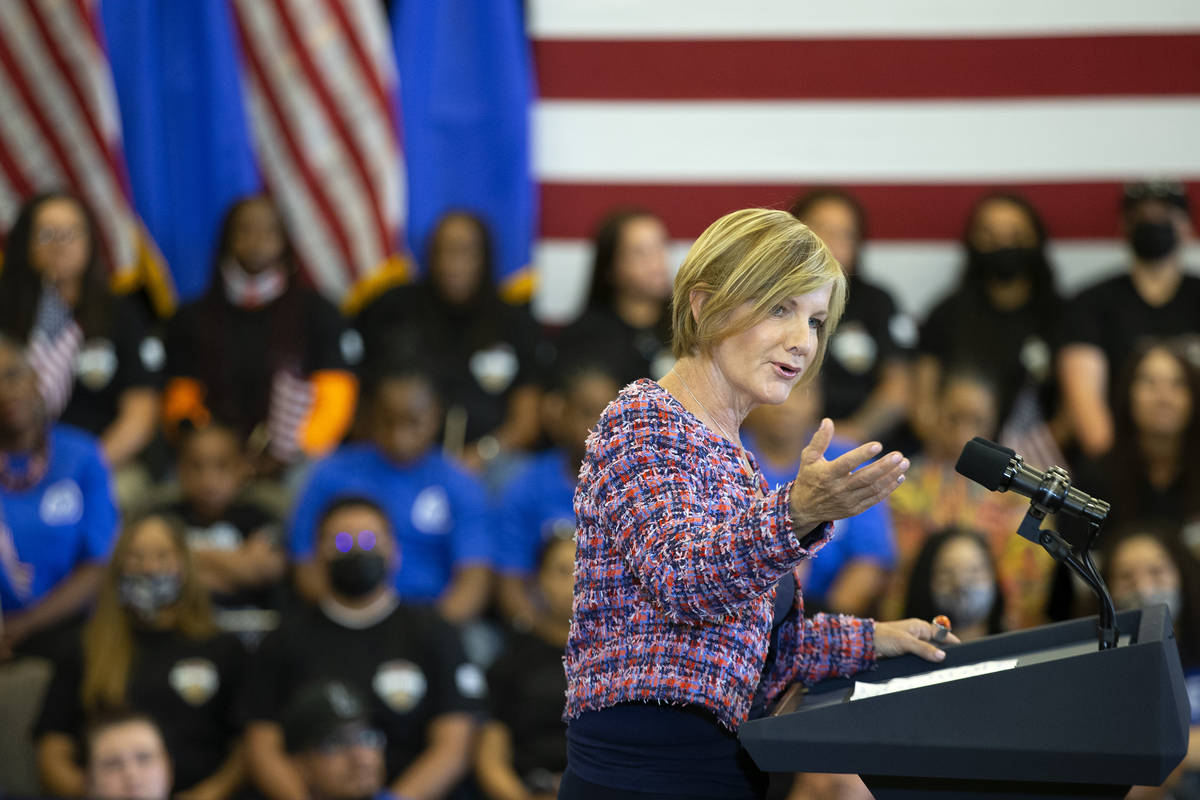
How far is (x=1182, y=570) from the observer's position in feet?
12.7

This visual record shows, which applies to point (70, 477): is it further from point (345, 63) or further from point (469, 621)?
point (345, 63)

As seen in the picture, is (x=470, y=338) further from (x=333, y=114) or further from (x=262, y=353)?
(x=333, y=114)

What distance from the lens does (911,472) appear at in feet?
14.7

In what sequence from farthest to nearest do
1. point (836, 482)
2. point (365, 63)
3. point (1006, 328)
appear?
point (365, 63) < point (1006, 328) < point (836, 482)

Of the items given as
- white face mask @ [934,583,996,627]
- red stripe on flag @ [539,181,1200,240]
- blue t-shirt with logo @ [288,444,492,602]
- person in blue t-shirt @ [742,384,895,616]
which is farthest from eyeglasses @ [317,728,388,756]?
red stripe on flag @ [539,181,1200,240]

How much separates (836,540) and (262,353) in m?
1.90

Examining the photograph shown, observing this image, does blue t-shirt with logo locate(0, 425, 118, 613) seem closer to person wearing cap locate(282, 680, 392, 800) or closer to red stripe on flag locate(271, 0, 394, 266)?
person wearing cap locate(282, 680, 392, 800)

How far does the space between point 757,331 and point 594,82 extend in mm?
3920

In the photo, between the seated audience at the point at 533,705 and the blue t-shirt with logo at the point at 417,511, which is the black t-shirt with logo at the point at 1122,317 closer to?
the seated audience at the point at 533,705

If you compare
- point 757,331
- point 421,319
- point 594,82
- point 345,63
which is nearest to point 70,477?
point 421,319

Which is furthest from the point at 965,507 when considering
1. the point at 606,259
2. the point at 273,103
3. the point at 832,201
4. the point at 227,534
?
the point at 273,103

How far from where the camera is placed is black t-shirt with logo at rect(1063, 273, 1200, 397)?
481cm

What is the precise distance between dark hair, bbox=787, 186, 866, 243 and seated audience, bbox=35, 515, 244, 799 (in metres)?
2.11

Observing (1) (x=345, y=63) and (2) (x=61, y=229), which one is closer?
(2) (x=61, y=229)
